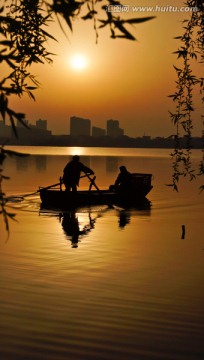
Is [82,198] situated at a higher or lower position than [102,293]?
higher

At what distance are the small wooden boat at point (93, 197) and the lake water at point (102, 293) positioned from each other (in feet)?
21.1

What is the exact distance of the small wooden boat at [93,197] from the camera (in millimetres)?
37562

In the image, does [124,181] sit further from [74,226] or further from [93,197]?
[74,226]

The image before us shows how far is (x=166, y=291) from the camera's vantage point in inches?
680

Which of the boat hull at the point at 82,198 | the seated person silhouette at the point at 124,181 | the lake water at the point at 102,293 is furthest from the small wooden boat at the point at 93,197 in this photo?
the lake water at the point at 102,293

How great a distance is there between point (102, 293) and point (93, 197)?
22087 mm

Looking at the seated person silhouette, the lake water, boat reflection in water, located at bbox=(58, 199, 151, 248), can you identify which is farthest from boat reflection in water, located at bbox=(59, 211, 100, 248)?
the seated person silhouette

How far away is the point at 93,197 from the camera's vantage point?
3894 centimetres

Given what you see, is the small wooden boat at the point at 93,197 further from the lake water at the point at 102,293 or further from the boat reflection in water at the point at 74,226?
the lake water at the point at 102,293

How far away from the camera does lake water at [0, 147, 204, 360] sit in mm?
12609

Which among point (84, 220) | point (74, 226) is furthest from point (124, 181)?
point (74, 226)

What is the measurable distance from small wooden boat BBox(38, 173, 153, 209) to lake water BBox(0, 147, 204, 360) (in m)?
6.43

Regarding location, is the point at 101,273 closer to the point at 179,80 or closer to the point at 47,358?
the point at 47,358

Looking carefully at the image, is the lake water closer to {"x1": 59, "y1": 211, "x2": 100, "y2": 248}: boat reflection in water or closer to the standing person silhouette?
{"x1": 59, "y1": 211, "x2": 100, "y2": 248}: boat reflection in water
